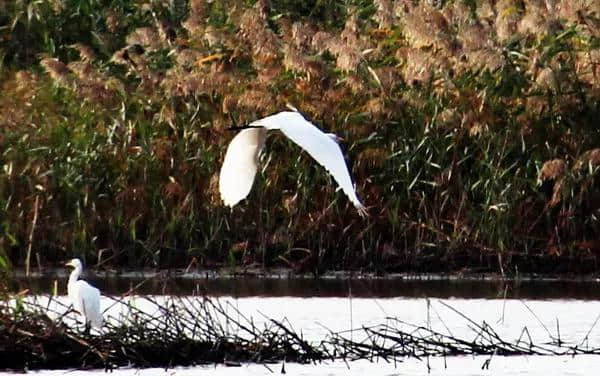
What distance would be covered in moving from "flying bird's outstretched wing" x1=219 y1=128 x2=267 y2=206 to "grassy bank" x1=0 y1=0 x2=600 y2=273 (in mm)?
2063

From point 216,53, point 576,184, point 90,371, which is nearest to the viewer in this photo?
point 90,371

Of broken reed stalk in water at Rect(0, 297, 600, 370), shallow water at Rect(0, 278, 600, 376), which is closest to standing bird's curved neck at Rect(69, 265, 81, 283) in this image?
shallow water at Rect(0, 278, 600, 376)

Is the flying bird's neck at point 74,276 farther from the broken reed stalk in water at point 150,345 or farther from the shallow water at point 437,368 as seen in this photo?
the shallow water at point 437,368

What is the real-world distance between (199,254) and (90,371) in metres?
3.93

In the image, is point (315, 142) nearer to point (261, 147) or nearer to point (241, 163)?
point (261, 147)

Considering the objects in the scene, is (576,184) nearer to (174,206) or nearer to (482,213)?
(482,213)

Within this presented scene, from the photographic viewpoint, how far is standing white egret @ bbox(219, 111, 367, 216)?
8.44m

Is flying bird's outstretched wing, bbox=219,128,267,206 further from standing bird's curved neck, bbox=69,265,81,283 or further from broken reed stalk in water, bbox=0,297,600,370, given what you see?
broken reed stalk in water, bbox=0,297,600,370

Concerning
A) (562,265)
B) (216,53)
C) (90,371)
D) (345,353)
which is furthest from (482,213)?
(90,371)

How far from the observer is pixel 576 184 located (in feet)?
37.8

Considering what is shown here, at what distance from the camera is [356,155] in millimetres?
11867

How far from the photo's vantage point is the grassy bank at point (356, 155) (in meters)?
11.6

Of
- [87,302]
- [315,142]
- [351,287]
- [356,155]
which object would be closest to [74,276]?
[87,302]

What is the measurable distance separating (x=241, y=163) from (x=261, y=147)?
149mm
